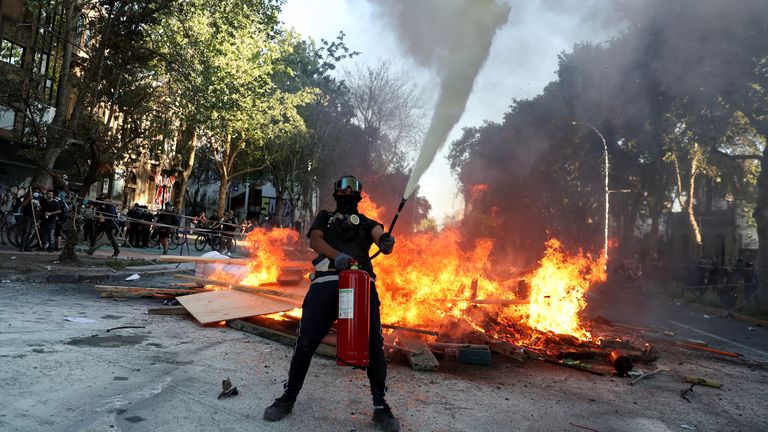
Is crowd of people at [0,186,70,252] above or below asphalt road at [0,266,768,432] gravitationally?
above

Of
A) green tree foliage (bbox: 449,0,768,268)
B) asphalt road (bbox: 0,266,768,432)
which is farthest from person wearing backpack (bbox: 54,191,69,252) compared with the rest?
green tree foliage (bbox: 449,0,768,268)

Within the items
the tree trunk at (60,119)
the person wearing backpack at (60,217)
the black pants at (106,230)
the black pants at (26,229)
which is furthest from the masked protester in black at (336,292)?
the black pants at (26,229)

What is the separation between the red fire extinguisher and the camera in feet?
12.0

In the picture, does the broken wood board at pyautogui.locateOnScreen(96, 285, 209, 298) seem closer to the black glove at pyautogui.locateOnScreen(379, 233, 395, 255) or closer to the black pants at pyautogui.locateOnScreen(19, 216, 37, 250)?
the black glove at pyautogui.locateOnScreen(379, 233, 395, 255)

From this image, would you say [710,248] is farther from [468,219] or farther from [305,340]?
[305,340]

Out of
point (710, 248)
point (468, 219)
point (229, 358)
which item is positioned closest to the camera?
point (229, 358)

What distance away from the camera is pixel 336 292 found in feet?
12.8

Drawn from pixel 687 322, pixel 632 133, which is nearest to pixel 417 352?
pixel 687 322

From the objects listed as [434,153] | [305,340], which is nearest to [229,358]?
[305,340]

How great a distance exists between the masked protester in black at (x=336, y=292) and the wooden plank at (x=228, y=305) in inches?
119

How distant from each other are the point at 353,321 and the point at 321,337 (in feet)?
1.13

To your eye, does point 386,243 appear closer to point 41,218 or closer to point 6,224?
point 41,218

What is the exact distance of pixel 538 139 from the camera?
104 feet

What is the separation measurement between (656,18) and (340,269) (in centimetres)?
2072
